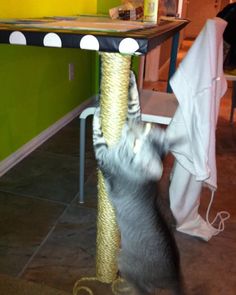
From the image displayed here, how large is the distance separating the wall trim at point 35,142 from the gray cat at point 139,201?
1.02 metres

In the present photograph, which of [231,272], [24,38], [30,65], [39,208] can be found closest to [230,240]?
[231,272]

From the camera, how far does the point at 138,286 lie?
878 mm

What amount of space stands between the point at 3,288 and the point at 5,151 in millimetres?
818

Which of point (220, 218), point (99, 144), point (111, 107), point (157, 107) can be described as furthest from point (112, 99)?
point (220, 218)

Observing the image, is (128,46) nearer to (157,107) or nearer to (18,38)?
(18,38)

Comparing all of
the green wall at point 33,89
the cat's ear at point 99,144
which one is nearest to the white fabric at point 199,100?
the cat's ear at point 99,144

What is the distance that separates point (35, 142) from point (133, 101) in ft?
4.06

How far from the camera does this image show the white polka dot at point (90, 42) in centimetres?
80

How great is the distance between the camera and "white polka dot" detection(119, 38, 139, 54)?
0.78 m

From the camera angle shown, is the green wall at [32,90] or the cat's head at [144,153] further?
the green wall at [32,90]

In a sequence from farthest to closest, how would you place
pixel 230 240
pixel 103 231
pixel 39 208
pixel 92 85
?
pixel 92 85, pixel 39 208, pixel 230 240, pixel 103 231

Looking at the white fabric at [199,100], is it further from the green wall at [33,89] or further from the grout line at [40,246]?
the green wall at [33,89]

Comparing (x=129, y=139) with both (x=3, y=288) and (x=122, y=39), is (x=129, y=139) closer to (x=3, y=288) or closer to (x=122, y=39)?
(x=122, y=39)

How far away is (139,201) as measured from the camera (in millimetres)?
776
